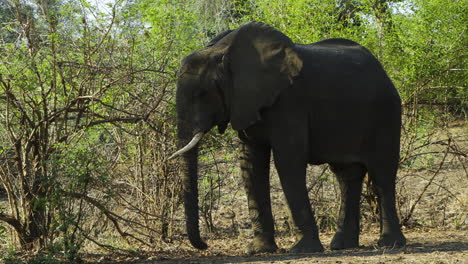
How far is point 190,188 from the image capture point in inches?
320

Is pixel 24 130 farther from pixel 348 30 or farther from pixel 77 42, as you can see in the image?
pixel 348 30

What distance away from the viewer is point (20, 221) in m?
8.91

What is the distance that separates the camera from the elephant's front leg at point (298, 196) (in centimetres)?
841

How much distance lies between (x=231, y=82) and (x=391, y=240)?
8.81ft

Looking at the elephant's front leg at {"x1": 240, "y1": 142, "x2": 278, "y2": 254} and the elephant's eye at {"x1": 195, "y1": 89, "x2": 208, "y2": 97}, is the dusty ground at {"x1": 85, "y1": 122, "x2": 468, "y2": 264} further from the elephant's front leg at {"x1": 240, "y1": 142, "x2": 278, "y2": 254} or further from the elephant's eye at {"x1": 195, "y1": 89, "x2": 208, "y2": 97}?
the elephant's eye at {"x1": 195, "y1": 89, "x2": 208, "y2": 97}

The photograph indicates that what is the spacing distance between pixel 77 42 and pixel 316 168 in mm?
5816

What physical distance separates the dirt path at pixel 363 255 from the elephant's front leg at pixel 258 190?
0.31 m

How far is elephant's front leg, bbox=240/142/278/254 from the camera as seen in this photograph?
8867 millimetres

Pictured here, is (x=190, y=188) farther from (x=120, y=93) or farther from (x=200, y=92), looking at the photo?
(x=120, y=93)

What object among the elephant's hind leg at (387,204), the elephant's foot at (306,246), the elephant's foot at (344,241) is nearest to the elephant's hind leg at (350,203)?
the elephant's foot at (344,241)

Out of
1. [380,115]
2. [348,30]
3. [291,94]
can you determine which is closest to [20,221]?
[291,94]

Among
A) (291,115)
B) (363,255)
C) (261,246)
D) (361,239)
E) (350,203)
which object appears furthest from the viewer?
(361,239)

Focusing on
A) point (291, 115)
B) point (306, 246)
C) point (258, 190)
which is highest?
point (291, 115)

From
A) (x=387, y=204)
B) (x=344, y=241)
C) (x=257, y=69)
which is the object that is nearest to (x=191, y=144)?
(x=257, y=69)
